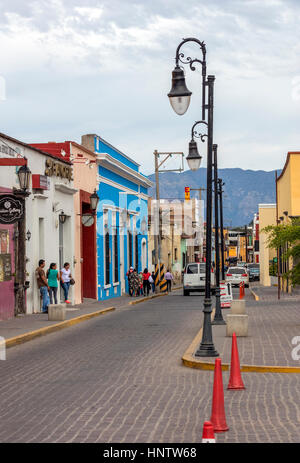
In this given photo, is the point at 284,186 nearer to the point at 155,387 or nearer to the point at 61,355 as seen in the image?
the point at 61,355

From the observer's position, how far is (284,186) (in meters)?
47.1

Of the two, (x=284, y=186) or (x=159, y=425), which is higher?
(x=284, y=186)

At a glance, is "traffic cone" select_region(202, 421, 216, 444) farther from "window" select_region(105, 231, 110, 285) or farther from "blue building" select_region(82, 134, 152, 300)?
"window" select_region(105, 231, 110, 285)

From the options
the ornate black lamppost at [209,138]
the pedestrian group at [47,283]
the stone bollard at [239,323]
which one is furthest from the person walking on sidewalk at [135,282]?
the ornate black lamppost at [209,138]

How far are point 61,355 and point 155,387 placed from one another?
4411 mm

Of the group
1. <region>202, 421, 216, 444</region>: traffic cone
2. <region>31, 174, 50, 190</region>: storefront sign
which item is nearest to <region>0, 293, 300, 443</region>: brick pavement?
<region>202, 421, 216, 444</region>: traffic cone

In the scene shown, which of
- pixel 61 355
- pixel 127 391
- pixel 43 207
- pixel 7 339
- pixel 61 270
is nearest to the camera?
pixel 127 391

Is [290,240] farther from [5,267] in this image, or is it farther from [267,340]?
[5,267]

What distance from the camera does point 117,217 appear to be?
43.2 m

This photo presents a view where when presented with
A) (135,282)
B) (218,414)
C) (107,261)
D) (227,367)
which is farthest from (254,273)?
(218,414)

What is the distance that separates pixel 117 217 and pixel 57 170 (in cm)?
1419

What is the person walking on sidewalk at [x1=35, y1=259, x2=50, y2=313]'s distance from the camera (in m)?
25.5

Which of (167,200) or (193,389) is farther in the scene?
(167,200)
